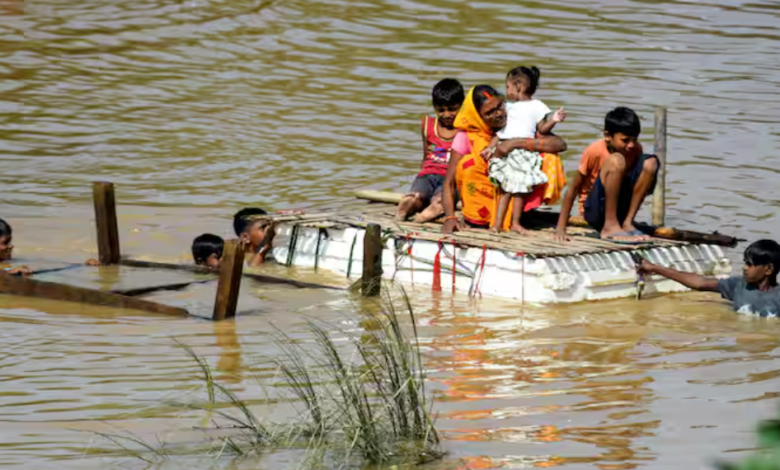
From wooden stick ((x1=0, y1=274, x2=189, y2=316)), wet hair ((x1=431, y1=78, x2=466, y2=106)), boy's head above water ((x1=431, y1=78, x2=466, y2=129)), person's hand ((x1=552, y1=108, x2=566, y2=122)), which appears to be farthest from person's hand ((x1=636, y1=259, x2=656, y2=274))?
wooden stick ((x1=0, y1=274, x2=189, y2=316))

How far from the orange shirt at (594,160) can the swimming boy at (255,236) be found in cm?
270

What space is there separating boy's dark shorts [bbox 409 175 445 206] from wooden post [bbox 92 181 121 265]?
2420 mm

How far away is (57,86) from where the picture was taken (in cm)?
2005

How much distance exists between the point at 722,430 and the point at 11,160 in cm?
1200

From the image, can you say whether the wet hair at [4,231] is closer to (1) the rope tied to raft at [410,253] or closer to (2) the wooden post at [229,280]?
(2) the wooden post at [229,280]

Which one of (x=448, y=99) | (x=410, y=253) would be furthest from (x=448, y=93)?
(x=410, y=253)

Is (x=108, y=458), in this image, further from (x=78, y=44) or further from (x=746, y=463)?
(x=78, y=44)

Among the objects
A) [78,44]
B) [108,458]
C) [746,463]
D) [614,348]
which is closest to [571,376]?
[614,348]

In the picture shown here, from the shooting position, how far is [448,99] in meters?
10.5

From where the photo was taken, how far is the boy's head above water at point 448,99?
10.5 metres

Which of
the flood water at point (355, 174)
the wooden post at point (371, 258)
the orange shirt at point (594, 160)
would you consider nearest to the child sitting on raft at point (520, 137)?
the orange shirt at point (594, 160)

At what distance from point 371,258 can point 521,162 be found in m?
1.49

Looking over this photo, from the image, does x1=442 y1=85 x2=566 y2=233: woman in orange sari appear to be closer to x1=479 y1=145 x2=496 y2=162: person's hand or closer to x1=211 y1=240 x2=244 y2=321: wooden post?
x1=479 y1=145 x2=496 y2=162: person's hand

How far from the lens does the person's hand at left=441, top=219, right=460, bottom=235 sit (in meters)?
10.0
